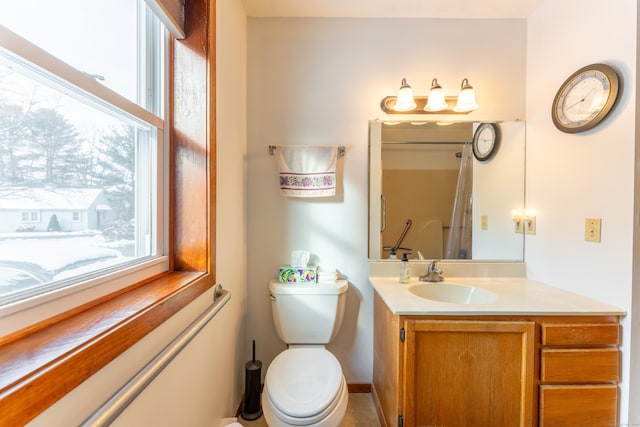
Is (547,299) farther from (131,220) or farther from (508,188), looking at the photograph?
(131,220)

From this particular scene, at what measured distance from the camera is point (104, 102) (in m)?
0.70

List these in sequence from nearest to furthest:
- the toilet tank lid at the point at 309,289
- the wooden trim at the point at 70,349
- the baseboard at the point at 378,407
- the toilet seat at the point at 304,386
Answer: the wooden trim at the point at 70,349
the toilet seat at the point at 304,386
the baseboard at the point at 378,407
the toilet tank lid at the point at 309,289

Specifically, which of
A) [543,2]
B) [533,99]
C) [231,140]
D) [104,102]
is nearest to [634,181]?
[533,99]

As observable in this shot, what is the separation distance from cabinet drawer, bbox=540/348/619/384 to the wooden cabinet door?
100mm

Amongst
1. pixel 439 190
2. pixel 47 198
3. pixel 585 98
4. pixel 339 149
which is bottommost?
pixel 47 198

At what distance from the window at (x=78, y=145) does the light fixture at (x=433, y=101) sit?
1248 mm

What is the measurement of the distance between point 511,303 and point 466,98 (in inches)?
45.7

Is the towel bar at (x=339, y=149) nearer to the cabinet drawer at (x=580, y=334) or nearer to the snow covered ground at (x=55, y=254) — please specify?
the snow covered ground at (x=55, y=254)

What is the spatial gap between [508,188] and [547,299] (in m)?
0.72

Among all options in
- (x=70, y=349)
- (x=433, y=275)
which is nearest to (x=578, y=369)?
(x=433, y=275)

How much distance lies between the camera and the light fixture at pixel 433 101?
158 cm

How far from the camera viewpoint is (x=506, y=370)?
3.77 feet

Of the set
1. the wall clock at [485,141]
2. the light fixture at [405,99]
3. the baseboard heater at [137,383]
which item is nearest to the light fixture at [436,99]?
the light fixture at [405,99]

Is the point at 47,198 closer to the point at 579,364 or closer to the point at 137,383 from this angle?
the point at 137,383
